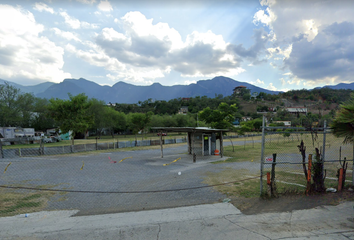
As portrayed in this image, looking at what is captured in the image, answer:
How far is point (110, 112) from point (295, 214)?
64748 millimetres

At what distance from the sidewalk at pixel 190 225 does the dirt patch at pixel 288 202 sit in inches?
10.9

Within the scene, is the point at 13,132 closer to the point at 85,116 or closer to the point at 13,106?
the point at 13,106

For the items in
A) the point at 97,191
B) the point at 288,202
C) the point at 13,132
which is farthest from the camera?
the point at 13,132

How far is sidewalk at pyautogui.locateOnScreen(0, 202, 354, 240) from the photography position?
14.5 ft

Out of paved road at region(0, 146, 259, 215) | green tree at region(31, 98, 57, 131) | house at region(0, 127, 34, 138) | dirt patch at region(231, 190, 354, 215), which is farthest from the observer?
green tree at region(31, 98, 57, 131)

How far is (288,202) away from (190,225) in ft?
11.3

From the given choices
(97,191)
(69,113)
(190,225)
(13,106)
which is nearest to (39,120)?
(13,106)

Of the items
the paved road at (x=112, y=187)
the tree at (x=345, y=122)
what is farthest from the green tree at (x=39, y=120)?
the tree at (x=345, y=122)

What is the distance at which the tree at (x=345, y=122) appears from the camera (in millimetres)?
6254

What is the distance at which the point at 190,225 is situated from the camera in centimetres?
486

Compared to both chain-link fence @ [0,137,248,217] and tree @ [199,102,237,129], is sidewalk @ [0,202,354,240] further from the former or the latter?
tree @ [199,102,237,129]

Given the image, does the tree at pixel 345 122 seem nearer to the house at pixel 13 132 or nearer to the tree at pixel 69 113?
the tree at pixel 69 113

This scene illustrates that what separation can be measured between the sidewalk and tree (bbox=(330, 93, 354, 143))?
2.32 metres

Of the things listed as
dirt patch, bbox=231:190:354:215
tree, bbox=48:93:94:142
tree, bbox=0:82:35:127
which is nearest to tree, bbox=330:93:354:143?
dirt patch, bbox=231:190:354:215
